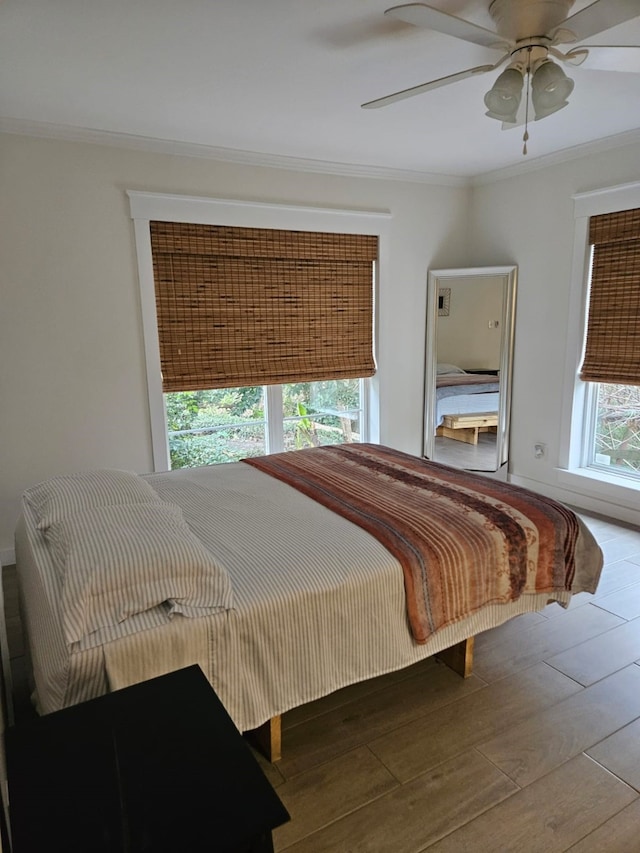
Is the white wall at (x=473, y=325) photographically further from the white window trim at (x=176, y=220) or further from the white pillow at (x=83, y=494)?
the white pillow at (x=83, y=494)

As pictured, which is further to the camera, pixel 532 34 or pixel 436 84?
pixel 436 84

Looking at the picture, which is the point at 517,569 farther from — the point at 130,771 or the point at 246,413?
the point at 246,413

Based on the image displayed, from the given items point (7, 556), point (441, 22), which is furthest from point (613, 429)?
point (7, 556)

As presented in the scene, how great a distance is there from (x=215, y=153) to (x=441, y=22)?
2.12m

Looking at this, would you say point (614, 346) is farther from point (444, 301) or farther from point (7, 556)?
point (7, 556)

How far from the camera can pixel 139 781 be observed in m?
0.92

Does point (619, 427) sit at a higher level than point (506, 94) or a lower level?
lower

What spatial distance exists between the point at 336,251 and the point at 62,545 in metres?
3.03

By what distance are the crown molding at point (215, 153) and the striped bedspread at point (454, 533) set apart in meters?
2.19

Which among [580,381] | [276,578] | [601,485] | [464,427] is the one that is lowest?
[601,485]

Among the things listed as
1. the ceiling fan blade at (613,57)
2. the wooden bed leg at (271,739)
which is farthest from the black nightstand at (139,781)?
the ceiling fan blade at (613,57)

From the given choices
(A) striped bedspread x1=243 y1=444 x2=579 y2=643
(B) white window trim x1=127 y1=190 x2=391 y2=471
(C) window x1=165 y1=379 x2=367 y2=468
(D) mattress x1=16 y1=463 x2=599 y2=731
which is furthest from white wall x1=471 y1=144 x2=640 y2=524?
(D) mattress x1=16 y1=463 x2=599 y2=731

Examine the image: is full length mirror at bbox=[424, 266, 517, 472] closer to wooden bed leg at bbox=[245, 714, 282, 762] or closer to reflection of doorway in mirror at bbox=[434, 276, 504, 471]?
reflection of doorway in mirror at bbox=[434, 276, 504, 471]

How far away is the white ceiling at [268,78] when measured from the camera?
1.91m
